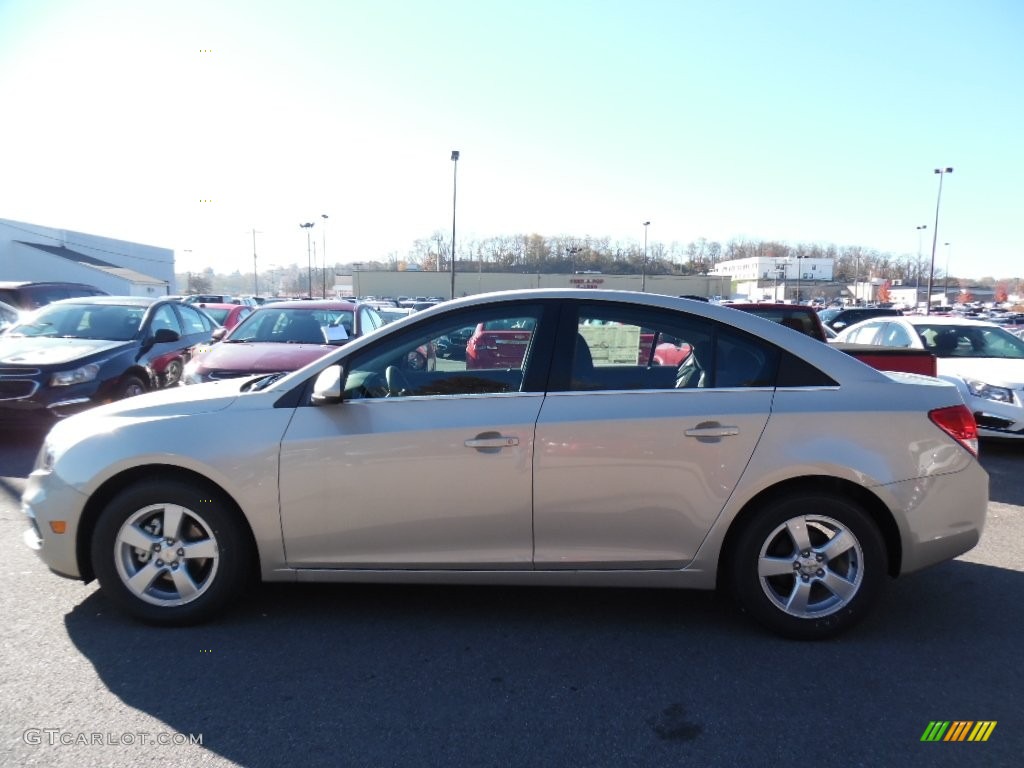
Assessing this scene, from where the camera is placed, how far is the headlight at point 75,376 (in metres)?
7.65

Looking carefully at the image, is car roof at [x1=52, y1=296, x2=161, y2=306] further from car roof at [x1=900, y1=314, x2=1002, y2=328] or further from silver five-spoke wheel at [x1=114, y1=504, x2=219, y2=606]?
car roof at [x1=900, y1=314, x2=1002, y2=328]

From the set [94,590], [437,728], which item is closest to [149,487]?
[94,590]

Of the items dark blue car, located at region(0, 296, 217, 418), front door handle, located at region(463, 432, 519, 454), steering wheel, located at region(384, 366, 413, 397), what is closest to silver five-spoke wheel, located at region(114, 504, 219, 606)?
steering wheel, located at region(384, 366, 413, 397)

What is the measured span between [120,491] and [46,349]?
5.70 meters

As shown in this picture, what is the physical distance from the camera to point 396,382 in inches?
144

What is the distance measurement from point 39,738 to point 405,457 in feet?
5.74

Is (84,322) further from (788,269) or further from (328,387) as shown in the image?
(788,269)

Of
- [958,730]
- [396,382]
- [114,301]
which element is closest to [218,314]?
[114,301]

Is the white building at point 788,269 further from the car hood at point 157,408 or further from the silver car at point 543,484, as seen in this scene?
the car hood at point 157,408

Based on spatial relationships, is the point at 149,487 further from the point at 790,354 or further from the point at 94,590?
the point at 790,354

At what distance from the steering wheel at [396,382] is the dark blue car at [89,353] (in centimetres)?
567

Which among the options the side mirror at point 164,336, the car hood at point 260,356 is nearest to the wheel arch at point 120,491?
the car hood at point 260,356

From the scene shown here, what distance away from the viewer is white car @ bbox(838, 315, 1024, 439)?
307 inches

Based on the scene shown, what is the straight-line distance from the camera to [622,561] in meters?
3.53
